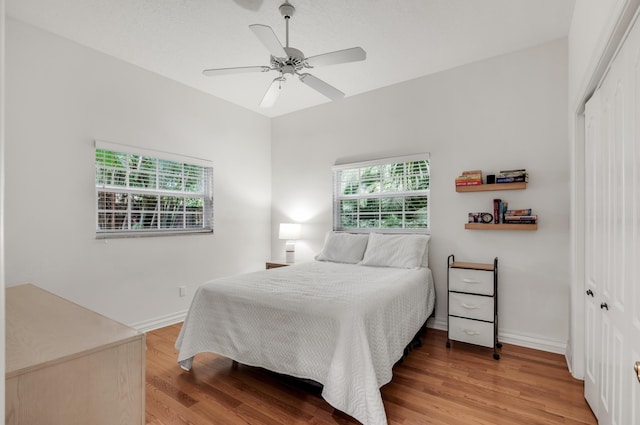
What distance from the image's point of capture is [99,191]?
3059 millimetres

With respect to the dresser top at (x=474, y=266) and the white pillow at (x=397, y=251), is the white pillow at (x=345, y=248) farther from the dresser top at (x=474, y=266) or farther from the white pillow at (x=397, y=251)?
the dresser top at (x=474, y=266)

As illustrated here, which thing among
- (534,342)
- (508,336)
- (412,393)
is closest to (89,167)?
(412,393)

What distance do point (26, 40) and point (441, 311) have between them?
4.51 metres

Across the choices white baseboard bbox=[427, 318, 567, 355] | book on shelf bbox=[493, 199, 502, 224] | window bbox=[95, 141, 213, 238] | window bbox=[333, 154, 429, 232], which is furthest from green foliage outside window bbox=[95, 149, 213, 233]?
white baseboard bbox=[427, 318, 567, 355]

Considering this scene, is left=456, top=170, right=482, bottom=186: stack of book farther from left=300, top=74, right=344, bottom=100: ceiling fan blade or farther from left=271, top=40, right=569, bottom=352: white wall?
left=300, top=74, right=344, bottom=100: ceiling fan blade

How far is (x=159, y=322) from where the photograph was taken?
3.47 metres

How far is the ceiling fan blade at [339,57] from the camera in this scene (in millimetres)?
2119

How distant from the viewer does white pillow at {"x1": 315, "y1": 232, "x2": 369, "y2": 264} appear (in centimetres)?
369

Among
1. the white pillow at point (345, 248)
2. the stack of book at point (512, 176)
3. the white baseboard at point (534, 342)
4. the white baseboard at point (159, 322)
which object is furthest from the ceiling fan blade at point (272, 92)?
the white baseboard at point (534, 342)

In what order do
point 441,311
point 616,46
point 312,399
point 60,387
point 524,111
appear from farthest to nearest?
1. point 441,311
2. point 524,111
3. point 312,399
4. point 616,46
5. point 60,387

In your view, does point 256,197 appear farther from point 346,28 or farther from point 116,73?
point 346,28

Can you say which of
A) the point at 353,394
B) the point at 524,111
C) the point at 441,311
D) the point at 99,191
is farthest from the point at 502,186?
the point at 99,191

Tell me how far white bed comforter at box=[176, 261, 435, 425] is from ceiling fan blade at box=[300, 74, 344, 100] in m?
1.59

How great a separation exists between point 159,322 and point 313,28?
3.31m
